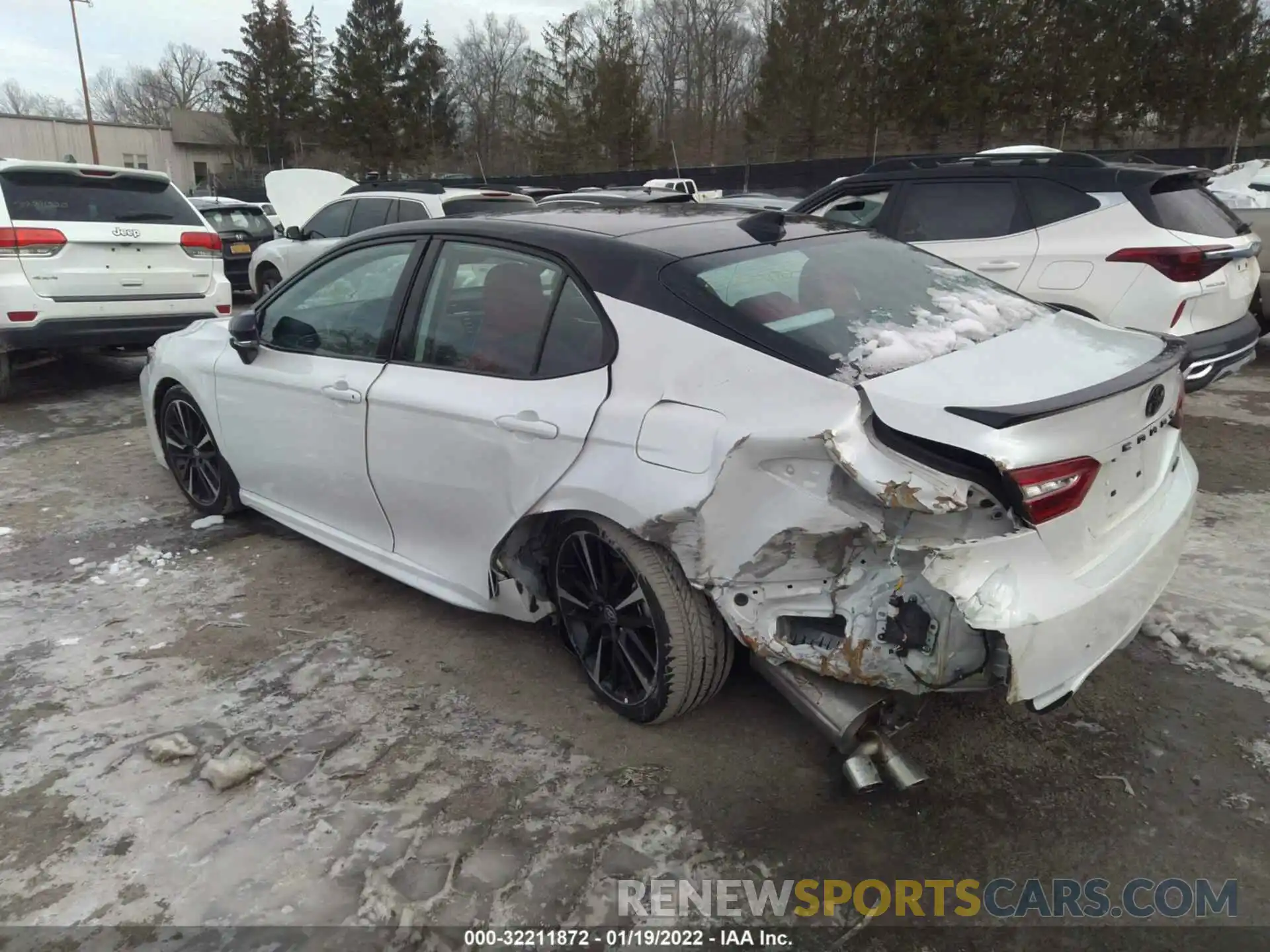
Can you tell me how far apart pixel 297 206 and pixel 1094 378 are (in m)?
11.4

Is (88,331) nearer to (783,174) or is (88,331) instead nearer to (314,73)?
(783,174)

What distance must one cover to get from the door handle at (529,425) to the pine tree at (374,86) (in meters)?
43.9

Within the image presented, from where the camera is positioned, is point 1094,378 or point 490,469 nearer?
point 1094,378

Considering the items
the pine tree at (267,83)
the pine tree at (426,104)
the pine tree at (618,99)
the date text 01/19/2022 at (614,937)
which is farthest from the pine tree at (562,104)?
the date text 01/19/2022 at (614,937)

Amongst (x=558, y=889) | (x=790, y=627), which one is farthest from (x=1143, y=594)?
(x=558, y=889)

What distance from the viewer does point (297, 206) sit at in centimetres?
1180

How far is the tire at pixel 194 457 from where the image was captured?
460 centimetres

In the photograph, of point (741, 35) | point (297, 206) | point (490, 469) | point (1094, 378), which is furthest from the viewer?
point (741, 35)

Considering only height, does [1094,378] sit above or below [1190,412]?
above

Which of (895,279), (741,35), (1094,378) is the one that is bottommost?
(1094,378)

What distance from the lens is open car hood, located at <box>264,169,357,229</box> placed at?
11.5 meters

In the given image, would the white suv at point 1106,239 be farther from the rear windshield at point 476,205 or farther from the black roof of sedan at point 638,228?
the rear windshield at point 476,205

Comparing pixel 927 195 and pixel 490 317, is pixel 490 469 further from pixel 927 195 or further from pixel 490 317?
pixel 927 195

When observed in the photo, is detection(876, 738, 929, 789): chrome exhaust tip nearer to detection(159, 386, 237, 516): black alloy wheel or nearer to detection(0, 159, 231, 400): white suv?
detection(159, 386, 237, 516): black alloy wheel
